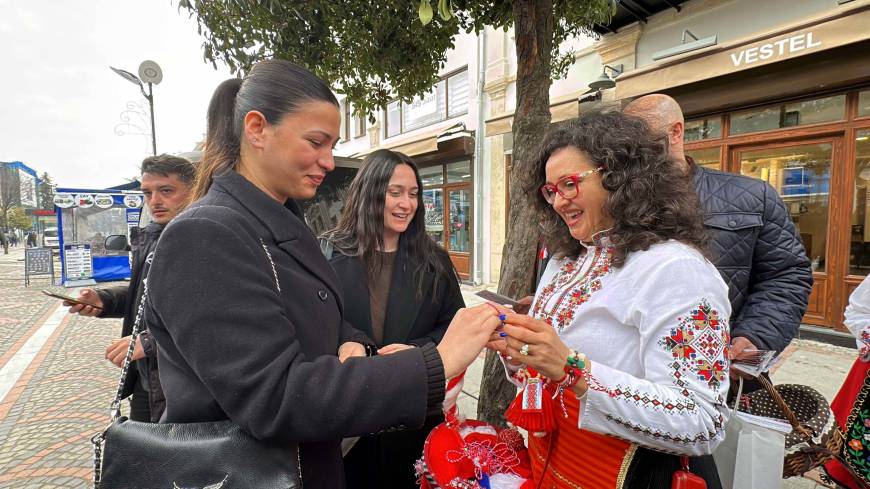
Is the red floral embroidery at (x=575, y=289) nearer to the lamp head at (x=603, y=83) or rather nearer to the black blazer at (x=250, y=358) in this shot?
the black blazer at (x=250, y=358)

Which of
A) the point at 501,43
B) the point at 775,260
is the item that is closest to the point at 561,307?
the point at 775,260

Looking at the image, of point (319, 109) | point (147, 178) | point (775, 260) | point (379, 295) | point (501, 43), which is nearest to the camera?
point (319, 109)

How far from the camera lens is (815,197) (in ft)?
17.5

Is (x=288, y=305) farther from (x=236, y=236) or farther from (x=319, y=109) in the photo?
(x=319, y=109)

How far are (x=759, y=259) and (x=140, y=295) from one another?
319 centimetres

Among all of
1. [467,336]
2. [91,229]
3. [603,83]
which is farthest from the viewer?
[91,229]

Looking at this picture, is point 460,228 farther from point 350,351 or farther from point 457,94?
point 350,351

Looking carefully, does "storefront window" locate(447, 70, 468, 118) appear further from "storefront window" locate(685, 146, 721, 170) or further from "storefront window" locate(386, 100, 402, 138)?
"storefront window" locate(685, 146, 721, 170)

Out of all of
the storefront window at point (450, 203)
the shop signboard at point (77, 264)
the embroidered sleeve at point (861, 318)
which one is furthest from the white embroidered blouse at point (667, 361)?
the shop signboard at point (77, 264)

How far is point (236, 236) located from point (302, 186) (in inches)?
12.5

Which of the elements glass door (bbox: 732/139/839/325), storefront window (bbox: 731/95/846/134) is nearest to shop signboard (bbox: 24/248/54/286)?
storefront window (bbox: 731/95/846/134)

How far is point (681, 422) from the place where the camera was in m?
1.05

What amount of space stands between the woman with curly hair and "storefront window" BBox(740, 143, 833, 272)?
5.32 meters

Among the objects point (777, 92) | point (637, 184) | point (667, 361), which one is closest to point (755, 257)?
point (637, 184)
